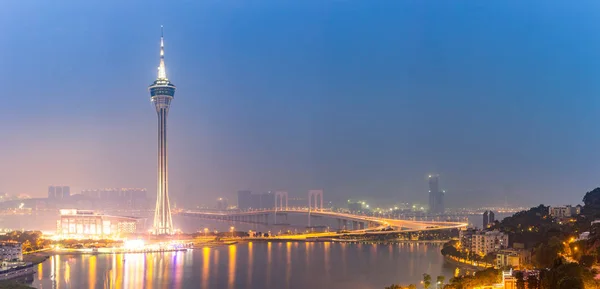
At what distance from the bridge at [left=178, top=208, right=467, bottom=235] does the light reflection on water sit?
5448mm

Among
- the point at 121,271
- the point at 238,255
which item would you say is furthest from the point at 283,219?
the point at 121,271

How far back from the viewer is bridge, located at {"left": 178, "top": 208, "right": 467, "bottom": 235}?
870 inches

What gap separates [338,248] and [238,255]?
3.16 metres

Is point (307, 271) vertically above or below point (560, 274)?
below

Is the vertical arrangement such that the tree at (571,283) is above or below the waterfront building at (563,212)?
below

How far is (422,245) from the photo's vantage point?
1789 centimetres

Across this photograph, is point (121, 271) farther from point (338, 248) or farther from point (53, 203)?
point (53, 203)

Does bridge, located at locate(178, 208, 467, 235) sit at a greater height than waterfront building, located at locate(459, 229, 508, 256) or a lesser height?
lesser

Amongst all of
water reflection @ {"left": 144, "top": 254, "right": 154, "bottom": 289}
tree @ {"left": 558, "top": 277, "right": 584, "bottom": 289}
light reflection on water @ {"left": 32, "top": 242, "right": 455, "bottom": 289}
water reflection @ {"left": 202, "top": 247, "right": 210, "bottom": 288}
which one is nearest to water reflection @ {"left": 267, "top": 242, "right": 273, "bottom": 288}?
light reflection on water @ {"left": 32, "top": 242, "right": 455, "bottom": 289}

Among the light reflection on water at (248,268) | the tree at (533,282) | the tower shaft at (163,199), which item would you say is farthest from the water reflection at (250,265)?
the tree at (533,282)

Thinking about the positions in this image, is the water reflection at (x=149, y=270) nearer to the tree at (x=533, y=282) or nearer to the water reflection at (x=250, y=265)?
the water reflection at (x=250, y=265)

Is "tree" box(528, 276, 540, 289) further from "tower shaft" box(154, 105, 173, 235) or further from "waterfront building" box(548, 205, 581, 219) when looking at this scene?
"tower shaft" box(154, 105, 173, 235)

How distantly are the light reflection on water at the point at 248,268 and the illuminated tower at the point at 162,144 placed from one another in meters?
4.07

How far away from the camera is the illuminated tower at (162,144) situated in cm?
2012
